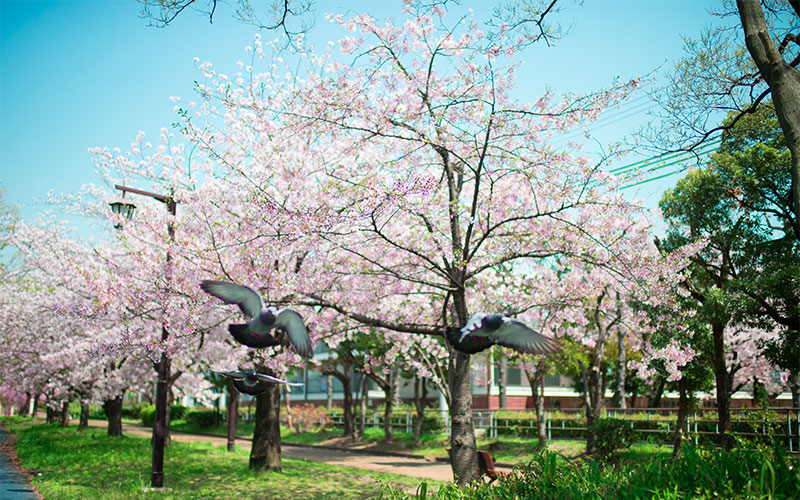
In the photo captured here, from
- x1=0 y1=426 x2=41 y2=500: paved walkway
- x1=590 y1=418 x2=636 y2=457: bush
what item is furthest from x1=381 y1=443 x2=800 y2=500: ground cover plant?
x1=590 y1=418 x2=636 y2=457: bush

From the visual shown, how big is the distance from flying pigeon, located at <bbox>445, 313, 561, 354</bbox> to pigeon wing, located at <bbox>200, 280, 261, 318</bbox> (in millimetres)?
1580

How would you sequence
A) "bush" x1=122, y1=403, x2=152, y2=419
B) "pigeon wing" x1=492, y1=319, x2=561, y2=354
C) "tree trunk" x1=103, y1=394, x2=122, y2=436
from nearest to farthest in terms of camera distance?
1. "pigeon wing" x1=492, y1=319, x2=561, y2=354
2. "tree trunk" x1=103, y1=394, x2=122, y2=436
3. "bush" x1=122, y1=403, x2=152, y2=419

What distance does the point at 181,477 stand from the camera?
13.5 meters

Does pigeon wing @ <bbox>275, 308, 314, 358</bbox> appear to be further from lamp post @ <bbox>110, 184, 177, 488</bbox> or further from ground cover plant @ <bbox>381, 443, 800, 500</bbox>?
lamp post @ <bbox>110, 184, 177, 488</bbox>

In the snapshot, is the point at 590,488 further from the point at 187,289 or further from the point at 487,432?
the point at 487,432

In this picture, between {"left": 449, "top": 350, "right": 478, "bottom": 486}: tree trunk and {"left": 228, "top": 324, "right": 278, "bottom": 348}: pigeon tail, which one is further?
{"left": 449, "top": 350, "right": 478, "bottom": 486}: tree trunk

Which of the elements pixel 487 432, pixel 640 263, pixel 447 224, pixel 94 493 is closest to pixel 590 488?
pixel 640 263

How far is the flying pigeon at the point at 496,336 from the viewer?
4.78 meters

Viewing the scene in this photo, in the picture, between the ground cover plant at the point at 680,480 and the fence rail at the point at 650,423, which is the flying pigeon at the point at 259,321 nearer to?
the ground cover plant at the point at 680,480

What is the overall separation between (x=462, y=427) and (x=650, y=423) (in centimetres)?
1279

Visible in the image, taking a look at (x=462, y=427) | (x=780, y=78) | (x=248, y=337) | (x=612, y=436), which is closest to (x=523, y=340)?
(x=248, y=337)

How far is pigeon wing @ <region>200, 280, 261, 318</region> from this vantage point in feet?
15.8

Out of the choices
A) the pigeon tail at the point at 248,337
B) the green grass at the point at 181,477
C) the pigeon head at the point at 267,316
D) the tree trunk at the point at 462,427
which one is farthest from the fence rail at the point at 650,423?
the pigeon head at the point at 267,316

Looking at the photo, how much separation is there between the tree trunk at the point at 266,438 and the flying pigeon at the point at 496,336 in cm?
1023
